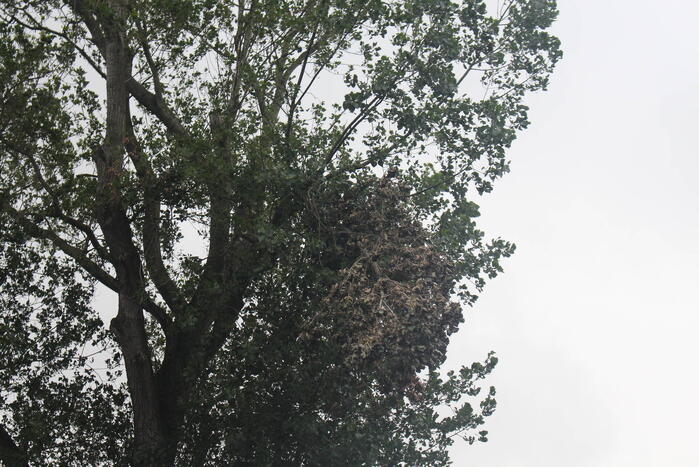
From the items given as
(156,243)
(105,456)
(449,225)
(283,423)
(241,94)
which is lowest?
(283,423)

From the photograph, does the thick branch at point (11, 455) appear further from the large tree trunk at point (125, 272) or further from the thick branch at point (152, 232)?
the thick branch at point (152, 232)

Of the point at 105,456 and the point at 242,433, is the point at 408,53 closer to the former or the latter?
the point at 242,433

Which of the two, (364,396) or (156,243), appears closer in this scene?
(364,396)

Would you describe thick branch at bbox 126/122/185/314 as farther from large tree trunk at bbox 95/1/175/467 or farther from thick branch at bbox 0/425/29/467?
thick branch at bbox 0/425/29/467

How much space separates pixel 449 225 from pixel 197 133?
3302 mm

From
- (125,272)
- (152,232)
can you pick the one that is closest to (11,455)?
(125,272)

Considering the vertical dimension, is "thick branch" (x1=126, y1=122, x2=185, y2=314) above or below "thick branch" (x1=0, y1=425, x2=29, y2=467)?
above

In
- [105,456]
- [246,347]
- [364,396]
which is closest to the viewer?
[246,347]

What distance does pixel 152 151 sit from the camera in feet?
38.8

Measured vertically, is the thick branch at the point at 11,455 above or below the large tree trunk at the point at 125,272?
below

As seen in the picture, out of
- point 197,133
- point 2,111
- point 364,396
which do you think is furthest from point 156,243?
point 364,396

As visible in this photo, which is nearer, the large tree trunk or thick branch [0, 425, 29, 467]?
thick branch [0, 425, 29, 467]

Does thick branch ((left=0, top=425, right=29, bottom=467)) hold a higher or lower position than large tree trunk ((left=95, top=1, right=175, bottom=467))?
lower

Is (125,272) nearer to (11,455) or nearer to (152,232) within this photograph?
(152,232)
